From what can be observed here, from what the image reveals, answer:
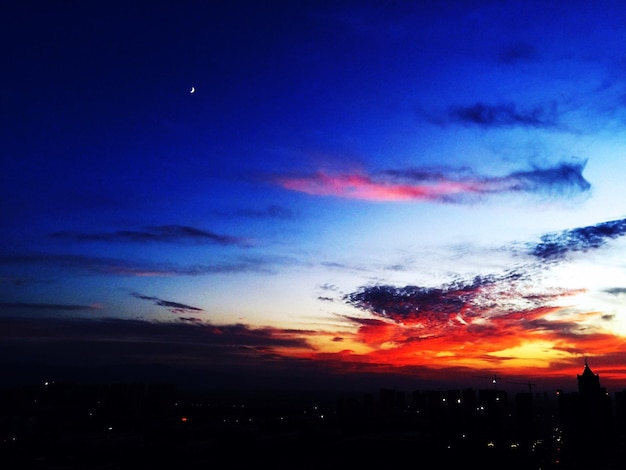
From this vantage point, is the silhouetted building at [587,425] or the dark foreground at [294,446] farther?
the silhouetted building at [587,425]

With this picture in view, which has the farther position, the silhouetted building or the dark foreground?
the silhouetted building

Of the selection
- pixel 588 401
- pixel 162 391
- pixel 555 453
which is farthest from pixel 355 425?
pixel 162 391

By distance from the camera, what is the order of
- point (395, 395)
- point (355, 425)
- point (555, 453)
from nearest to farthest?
point (555, 453) < point (355, 425) < point (395, 395)

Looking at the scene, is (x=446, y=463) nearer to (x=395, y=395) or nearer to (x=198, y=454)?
(x=198, y=454)

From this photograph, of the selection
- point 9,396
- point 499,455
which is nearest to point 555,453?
point 499,455

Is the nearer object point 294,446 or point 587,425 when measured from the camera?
point 294,446

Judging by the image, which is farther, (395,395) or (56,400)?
(395,395)

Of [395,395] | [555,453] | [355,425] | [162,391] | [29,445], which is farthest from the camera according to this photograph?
[395,395]

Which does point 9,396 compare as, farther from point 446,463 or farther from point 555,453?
point 555,453

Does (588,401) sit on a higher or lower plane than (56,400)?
higher
